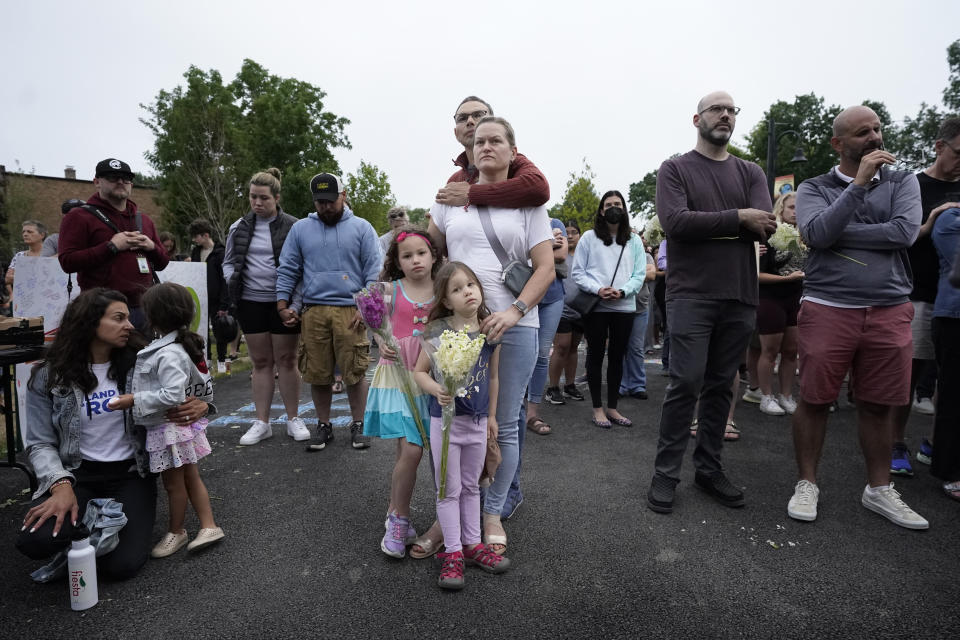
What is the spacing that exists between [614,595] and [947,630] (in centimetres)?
132

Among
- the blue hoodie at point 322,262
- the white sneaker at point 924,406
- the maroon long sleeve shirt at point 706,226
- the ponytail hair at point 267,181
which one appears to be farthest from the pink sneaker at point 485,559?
the white sneaker at point 924,406

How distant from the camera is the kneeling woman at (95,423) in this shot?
104 inches

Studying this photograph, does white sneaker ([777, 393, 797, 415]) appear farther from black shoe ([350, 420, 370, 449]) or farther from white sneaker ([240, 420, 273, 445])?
white sneaker ([240, 420, 273, 445])

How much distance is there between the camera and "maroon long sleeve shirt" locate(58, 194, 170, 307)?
379cm

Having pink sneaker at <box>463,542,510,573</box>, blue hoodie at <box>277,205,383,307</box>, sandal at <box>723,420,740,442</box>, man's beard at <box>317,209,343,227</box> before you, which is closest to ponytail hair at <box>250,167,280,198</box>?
blue hoodie at <box>277,205,383,307</box>

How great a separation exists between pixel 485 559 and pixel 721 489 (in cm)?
172

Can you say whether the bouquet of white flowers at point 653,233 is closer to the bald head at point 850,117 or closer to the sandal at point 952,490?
the bald head at point 850,117

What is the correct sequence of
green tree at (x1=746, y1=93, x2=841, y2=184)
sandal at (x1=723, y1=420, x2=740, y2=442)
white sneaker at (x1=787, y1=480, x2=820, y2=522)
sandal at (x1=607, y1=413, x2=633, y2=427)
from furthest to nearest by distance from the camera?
1. green tree at (x1=746, y1=93, x2=841, y2=184)
2. sandal at (x1=607, y1=413, x2=633, y2=427)
3. sandal at (x1=723, y1=420, x2=740, y2=442)
4. white sneaker at (x1=787, y1=480, x2=820, y2=522)

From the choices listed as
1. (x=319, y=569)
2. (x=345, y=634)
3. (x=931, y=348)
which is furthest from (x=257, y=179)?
(x=931, y=348)

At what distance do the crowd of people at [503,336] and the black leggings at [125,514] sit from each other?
0.4 inches

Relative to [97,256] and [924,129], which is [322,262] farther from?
[924,129]

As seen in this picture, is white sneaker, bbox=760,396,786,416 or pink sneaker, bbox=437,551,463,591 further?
white sneaker, bbox=760,396,786,416

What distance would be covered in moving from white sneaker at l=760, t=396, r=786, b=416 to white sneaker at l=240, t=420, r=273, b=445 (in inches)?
199

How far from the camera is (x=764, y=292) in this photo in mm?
5359
